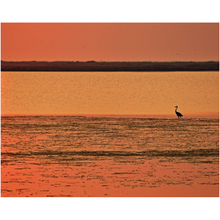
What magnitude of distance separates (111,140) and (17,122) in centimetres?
460

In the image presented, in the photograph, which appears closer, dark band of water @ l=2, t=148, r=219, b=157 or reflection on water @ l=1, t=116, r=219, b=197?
reflection on water @ l=1, t=116, r=219, b=197

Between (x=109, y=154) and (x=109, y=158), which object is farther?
(x=109, y=154)

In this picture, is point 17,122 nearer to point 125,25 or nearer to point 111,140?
point 111,140

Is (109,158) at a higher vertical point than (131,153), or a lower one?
lower

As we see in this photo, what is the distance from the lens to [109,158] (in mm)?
14203

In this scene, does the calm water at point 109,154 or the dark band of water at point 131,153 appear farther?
the dark band of water at point 131,153

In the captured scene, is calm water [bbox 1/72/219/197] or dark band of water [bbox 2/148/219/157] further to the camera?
dark band of water [bbox 2/148/219/157]

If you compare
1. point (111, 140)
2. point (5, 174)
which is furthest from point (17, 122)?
point (5, 174)

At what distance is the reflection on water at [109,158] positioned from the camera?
12023mm

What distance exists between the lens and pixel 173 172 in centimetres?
1309

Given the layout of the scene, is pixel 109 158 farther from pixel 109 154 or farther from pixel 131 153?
pixel 131 153

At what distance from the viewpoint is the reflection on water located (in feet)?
39.4

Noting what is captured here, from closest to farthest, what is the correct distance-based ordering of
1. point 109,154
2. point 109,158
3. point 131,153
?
point 109,158 < point 109,154 < point 131,153

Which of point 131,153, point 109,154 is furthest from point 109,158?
point 131,153
